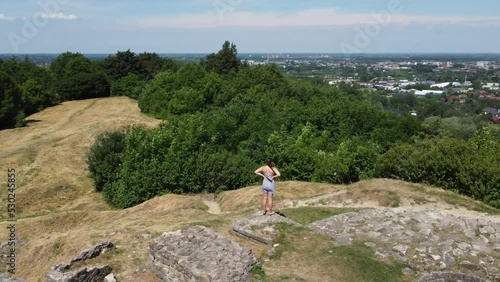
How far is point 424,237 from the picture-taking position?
1388 centimetres

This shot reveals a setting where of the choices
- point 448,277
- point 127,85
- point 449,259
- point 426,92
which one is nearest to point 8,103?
point 127,85

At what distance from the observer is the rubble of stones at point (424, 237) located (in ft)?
41.0

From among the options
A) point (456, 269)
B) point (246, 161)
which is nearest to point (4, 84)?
point (246, 161)

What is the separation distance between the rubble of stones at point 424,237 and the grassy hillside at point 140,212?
0.81 m

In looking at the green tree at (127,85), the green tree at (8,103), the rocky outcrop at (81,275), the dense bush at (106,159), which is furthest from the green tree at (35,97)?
the rocky outcrop at (81,275)

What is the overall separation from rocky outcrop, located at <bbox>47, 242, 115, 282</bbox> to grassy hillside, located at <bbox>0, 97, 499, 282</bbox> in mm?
352

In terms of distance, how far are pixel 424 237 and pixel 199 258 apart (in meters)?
7.13

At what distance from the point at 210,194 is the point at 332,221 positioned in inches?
451

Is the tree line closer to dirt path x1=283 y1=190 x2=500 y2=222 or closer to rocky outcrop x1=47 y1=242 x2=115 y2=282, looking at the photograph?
dirt path x1=283 y1=190 x2=500 y2=222

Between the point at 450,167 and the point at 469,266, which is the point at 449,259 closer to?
the point at 469,266

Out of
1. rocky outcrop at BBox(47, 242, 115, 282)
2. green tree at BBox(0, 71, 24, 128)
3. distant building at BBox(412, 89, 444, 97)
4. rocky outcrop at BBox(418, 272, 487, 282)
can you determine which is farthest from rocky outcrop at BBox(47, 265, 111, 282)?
distant building at BBox(412, 89, 444, 97)

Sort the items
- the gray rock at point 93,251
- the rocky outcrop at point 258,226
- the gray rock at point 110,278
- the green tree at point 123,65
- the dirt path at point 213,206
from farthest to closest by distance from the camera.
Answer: the green tree at point 123,65
the dirt path at point 213,206
the rocky outcrop at point 258,226
the gray rock at point 93,251
the gray rock at point 110,278

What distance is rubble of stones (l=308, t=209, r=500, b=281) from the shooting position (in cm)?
1250

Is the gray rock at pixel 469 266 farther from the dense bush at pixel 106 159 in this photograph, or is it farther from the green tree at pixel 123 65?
the green tree at pixel 123 65
